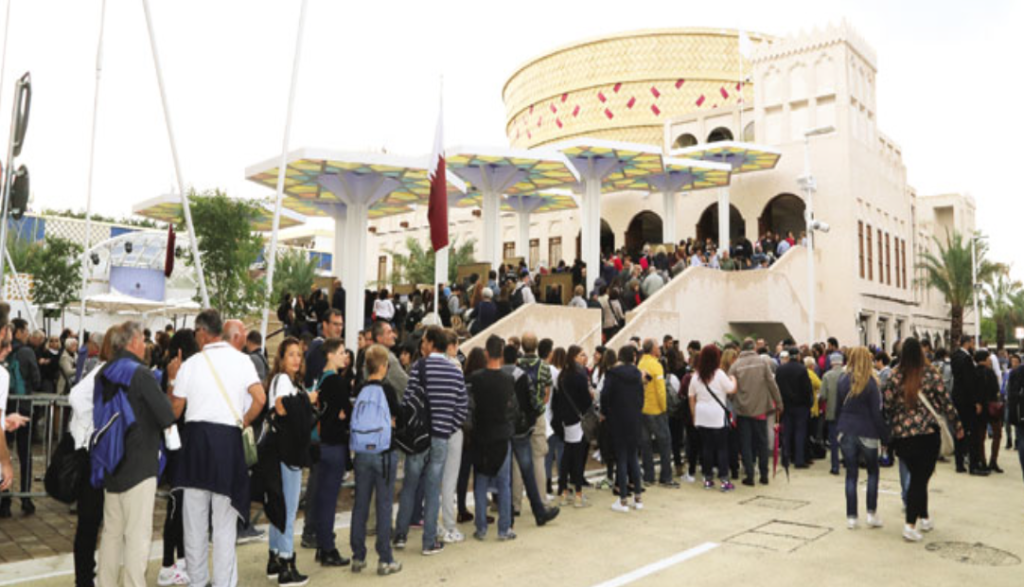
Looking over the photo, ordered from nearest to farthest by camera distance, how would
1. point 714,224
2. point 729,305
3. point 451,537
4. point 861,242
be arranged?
point 451,537
point 729,305
point 861,242
point 714,224

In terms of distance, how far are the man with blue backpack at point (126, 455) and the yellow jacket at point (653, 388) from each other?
6.22 m

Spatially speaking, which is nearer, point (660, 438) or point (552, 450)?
point (552, 450)

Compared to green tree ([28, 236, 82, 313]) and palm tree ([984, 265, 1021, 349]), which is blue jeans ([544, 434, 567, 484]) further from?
palm tree ([984, 265, 1021, 349])

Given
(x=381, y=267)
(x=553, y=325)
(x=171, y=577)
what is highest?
(x=381, y=267)

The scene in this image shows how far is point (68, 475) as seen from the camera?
194 inches

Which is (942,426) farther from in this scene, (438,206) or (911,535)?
(438,206)

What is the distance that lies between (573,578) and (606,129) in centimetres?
4572

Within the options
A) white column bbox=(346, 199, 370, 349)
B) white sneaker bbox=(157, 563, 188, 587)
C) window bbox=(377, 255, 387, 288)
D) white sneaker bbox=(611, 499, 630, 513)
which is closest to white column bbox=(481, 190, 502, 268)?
white column bbox=(346, 199, 370, 349)

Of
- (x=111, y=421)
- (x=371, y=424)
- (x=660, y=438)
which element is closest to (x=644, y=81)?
(x=660, y=438)

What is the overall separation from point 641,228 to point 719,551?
34.6 m

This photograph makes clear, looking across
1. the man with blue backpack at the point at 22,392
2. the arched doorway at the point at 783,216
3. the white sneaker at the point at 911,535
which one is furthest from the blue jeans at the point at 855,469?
the arched doorway at the point at 783,216

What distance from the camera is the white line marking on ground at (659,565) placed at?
5.70 metres

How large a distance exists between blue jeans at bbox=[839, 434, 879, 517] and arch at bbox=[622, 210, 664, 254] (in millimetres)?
30158

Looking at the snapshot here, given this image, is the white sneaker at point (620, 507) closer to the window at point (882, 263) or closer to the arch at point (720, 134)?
the window at point (882, 263)
